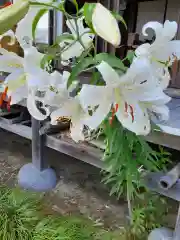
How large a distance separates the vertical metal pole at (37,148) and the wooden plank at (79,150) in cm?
8

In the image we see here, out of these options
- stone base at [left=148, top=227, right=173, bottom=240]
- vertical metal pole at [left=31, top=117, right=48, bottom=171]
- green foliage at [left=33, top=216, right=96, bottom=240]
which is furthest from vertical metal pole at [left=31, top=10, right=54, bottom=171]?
stone base at [left=148, top=227, right=173, bottom=240]

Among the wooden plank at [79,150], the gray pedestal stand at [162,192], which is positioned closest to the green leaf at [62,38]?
the gray pedestal stand at [162,192]

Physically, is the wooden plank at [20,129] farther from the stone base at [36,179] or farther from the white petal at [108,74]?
the white petal at [108,74]

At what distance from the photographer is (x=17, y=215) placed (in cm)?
168

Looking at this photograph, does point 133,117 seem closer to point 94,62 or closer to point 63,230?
point 94,62

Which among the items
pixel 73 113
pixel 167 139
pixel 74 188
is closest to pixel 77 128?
pixel 73 113

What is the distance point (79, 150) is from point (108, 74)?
67.2 inches

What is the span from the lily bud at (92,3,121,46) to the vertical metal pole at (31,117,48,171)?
77.8 inches

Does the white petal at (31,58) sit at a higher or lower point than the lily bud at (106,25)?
lower

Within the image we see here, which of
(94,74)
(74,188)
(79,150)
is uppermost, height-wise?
(94,74)

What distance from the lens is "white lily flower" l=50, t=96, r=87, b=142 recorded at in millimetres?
546

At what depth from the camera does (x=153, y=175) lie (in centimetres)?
161

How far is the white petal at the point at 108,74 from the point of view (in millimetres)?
457

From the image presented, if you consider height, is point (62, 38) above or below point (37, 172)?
above
